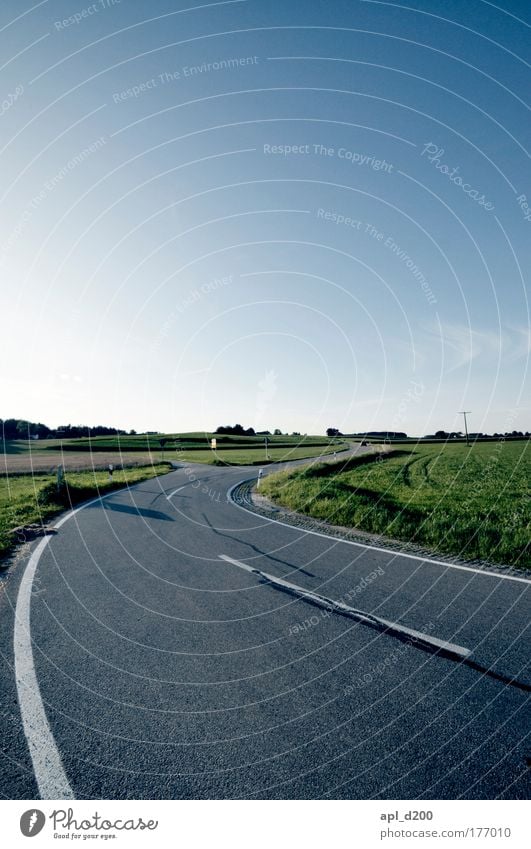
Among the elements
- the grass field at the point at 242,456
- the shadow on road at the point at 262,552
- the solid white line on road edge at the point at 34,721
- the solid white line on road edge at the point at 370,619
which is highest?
the solid white line on road edge at the point at 34,721

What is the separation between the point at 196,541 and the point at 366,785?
739 centimetres

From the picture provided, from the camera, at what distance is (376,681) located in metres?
3.93

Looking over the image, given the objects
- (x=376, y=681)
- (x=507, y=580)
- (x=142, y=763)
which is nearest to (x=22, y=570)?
(x=142, y=763)

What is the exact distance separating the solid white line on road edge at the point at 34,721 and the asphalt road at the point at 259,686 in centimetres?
1

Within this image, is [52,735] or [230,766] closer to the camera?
[230,766]

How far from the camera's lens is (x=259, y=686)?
12.8 feet

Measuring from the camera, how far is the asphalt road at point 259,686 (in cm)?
281

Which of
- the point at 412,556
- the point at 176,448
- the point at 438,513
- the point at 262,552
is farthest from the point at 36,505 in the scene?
the point at 176,448

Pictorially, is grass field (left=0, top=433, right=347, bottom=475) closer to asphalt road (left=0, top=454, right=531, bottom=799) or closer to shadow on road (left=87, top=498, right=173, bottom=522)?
shadow on road (left=87, top=498, right=173, bottom=522)

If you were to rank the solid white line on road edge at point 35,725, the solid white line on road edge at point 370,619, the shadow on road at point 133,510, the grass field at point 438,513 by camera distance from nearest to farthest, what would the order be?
the solid white line on road edge at point 35,725 < the solid white line on road edge at point 370,619 < the grass field at point 438,513 < the shadow on road at point 133,510

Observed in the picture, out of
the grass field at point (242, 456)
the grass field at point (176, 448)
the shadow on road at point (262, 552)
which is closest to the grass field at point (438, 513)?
the shadow on road at point (262, 552)

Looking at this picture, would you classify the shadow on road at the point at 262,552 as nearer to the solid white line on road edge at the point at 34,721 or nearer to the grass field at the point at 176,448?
the solid white line on road edge at the point at 34,721
